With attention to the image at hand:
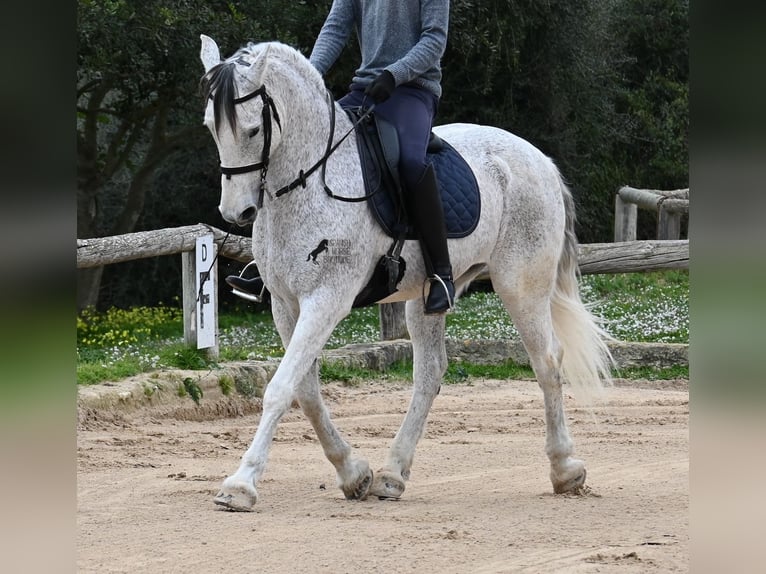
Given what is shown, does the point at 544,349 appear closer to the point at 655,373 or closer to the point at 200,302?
the point at 200,302

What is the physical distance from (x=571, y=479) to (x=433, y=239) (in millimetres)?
1580

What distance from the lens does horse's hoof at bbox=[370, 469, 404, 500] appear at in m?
5.59

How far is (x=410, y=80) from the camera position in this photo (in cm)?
550

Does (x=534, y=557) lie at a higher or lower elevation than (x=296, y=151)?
lower

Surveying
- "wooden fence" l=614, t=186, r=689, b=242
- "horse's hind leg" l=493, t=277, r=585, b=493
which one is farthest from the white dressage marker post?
"wooden fence" l=614, t=186, r=689, b=242

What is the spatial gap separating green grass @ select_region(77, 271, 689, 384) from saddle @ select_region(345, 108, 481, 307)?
11.9 feet

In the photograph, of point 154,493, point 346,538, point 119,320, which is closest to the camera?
point 346,538

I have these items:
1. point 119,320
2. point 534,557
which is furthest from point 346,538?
point 119,320

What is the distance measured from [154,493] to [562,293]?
2.76 metres

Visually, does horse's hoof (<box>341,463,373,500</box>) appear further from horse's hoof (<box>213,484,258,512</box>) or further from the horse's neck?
the horse's neck

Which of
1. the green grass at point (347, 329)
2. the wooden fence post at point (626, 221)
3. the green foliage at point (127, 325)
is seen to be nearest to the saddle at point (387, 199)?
the green grass at point (347, 329)
